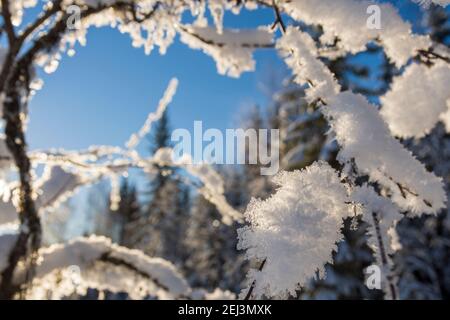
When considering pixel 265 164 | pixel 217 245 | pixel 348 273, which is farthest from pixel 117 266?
pixel 217 245

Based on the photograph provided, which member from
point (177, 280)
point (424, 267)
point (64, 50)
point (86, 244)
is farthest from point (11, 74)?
point (424, 267)

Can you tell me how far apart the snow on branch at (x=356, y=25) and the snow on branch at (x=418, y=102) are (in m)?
0.12

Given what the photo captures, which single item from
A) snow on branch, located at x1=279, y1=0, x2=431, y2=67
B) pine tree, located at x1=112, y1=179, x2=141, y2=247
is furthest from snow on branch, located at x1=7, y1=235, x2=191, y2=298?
pine tree, located at x1=112, y1=179, x2=141, y2=247

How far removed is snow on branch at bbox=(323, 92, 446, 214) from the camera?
3.50 feet

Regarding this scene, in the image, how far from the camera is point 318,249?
0.96 m

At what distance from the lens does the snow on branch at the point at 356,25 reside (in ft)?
4.95

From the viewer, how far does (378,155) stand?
3.54ft

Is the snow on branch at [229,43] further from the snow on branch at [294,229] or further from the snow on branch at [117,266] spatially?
the snow on branch at [294,229]

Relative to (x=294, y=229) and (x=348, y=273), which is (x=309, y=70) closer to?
(x=294, y=229)

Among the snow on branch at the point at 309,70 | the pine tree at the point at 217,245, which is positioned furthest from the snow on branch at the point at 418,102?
the pine tree at the point at 217,245

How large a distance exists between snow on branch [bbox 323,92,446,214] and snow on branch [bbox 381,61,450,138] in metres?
0.61

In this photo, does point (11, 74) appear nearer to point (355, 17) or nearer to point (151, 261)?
point (151, 261)

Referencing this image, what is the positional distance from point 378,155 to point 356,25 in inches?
24.8
